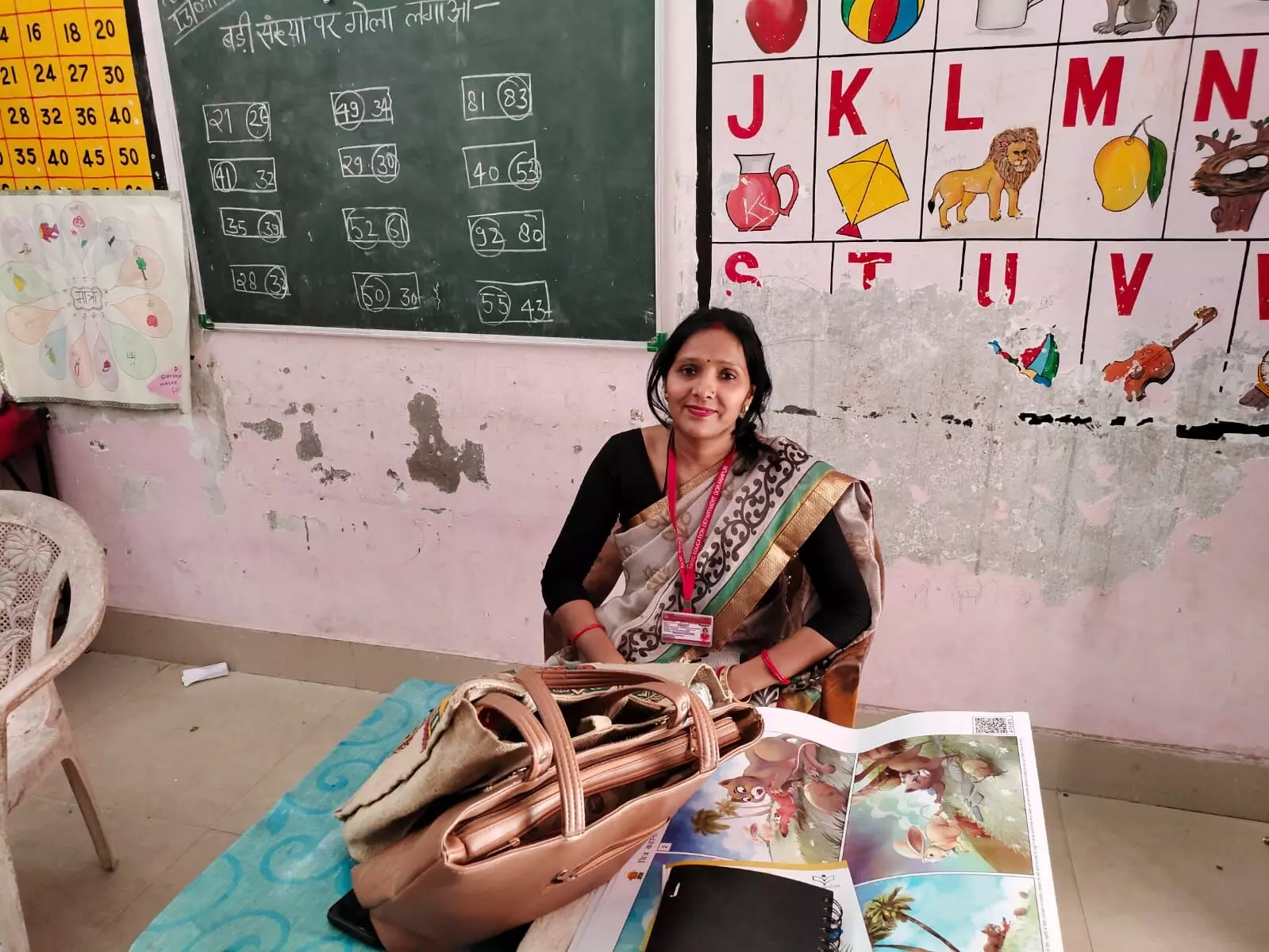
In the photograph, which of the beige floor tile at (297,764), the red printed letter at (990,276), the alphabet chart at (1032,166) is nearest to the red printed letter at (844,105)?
the alphabet chart at (1032,166)

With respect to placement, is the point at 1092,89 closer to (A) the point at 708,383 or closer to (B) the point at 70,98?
(A) the point at 708,383

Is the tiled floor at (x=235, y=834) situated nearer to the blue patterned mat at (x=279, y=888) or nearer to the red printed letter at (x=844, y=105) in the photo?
the blue patterned mat at (x=279, y=888)

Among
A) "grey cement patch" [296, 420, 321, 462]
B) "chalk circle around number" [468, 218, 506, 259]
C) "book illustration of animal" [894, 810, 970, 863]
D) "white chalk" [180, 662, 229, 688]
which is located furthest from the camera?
"white chalk" [180, 662, 229, 688]

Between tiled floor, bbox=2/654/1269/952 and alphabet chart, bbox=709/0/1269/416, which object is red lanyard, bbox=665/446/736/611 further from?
tiled floor, bbox=2/654/1269/952

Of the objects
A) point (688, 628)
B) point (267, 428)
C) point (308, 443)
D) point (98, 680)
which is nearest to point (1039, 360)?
point (688, 628)

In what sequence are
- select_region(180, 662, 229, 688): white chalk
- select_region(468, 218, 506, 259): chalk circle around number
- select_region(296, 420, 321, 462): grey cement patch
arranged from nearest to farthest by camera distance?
1. select_region(468, 218, 506, 259): chalk circle around number
2. select_region(296, 420, 321, 462): grey cement patch
3. select_region(180, 662, 229, 688): white chalk

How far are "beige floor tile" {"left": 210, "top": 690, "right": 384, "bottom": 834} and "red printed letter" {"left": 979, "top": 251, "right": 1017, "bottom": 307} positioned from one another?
6.04 ft

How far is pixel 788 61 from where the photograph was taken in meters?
1.83

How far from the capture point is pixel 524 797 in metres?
0.79

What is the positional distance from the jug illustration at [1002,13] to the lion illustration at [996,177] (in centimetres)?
20

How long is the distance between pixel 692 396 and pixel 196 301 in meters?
1.76

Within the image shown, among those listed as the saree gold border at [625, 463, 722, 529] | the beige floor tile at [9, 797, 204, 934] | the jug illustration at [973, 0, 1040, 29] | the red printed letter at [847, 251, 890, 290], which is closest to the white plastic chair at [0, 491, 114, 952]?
the beige floor tile at [9, 797, 204, 934]

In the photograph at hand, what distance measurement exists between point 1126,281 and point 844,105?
71 cm

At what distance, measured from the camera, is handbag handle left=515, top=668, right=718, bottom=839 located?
0.74 metres
